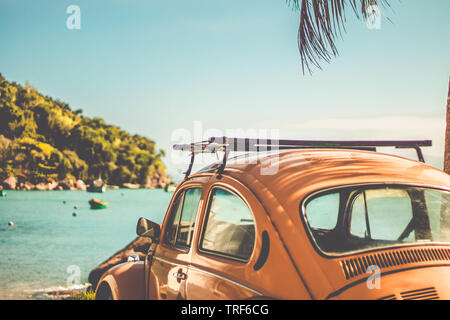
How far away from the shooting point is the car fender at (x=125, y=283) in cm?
382

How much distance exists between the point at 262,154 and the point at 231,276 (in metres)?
0.95

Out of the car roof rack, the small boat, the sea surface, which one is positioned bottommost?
the small boat

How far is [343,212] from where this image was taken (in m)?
3.88

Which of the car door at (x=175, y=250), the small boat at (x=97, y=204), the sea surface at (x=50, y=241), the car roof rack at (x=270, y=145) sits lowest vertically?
the small boat at (x=97, y=204)

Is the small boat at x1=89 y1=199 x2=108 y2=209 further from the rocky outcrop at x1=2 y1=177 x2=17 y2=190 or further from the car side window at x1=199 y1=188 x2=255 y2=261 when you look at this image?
the car side window at x1=199 y1=188 x2=255 y2=261

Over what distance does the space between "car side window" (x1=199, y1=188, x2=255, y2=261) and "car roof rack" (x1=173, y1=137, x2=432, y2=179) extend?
0.23 m


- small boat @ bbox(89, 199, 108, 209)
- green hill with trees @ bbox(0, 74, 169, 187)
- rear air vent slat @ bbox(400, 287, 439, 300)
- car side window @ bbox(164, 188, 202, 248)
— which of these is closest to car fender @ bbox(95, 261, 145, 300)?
car side window @ bbox(164, 188, 202, 248)

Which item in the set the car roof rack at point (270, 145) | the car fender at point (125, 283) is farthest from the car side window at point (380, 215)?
the car fender at point (125, 283)

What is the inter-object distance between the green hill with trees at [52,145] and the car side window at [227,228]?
106 metres

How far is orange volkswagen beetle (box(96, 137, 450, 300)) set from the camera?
221 cm

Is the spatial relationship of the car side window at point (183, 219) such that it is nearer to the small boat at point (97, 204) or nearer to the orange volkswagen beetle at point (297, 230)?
the orange volkswagen beetle at point (297, 230)

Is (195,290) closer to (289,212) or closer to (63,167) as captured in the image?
(289,212)

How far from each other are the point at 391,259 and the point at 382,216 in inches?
69.0
